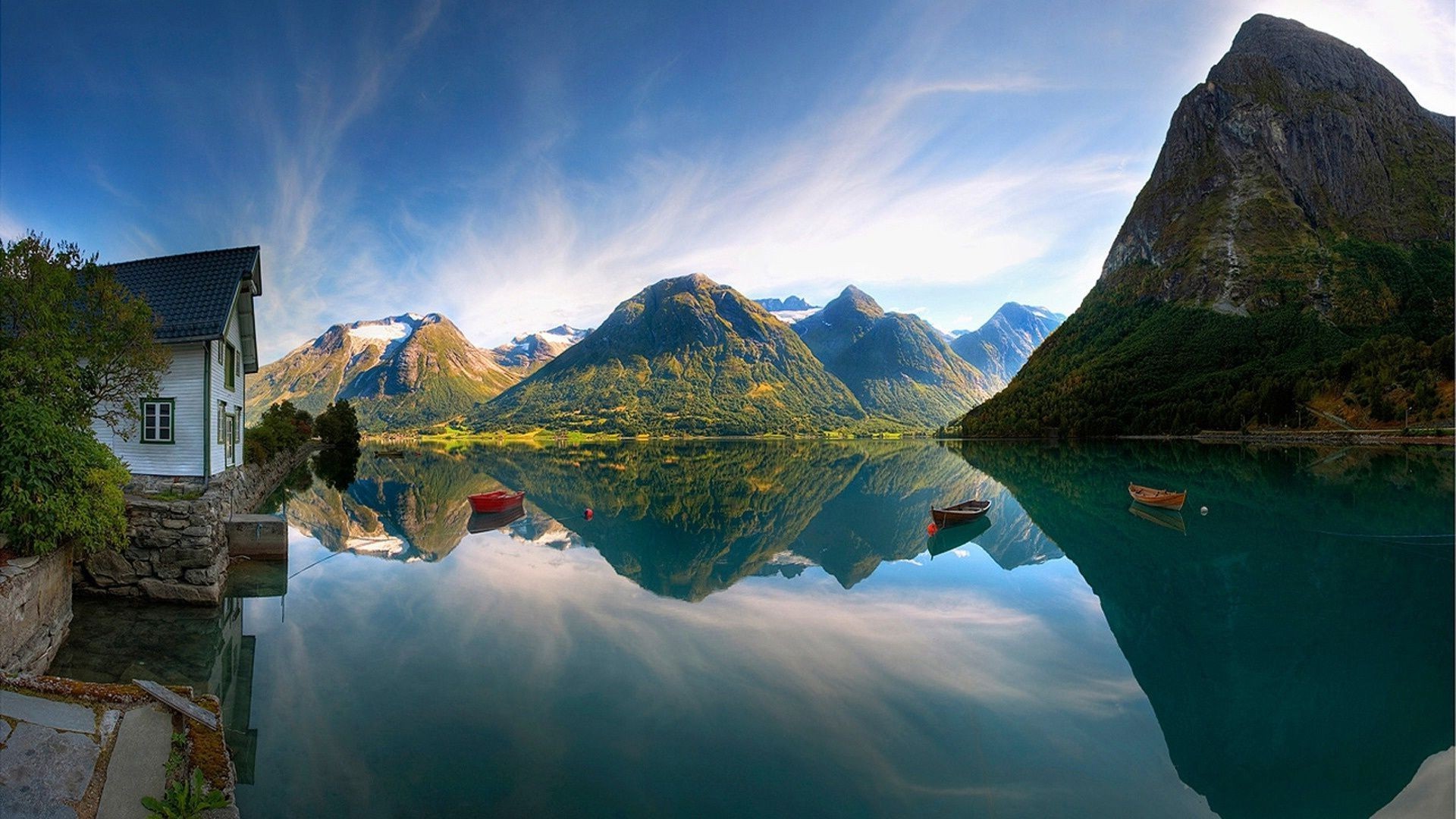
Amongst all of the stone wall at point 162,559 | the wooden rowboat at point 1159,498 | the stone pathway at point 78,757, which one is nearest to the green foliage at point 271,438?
the stone wall at point 162,559

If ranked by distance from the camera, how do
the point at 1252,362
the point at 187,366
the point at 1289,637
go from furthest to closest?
the point at 1252,362 → the point at 187,366 → the point at 1289,637

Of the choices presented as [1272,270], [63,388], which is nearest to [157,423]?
[63,388]

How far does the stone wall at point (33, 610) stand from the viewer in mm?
9555

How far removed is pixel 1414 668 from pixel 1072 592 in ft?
20.7

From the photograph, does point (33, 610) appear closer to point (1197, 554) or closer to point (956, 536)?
point (956, 536)

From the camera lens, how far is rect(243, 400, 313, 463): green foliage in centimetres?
3547

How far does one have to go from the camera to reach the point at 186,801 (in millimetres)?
5676

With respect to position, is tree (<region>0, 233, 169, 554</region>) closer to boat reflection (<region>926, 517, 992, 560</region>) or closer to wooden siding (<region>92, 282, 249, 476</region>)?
wooden siding (<region>92, 282, 249, 476</region>)

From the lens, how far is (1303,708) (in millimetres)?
9312

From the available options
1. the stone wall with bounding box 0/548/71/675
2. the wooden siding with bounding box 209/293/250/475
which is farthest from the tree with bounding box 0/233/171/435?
the stone wall with bounding box 0/548/71/675

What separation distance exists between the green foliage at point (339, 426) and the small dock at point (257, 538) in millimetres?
70977

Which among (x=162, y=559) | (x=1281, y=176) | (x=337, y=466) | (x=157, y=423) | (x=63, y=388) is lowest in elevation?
(x=162, y=559)

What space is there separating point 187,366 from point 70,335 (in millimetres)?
4950

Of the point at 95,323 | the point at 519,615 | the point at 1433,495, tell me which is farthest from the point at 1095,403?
the point at 95,323
